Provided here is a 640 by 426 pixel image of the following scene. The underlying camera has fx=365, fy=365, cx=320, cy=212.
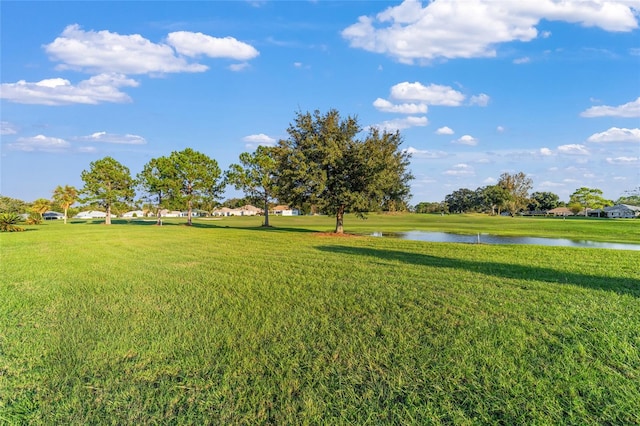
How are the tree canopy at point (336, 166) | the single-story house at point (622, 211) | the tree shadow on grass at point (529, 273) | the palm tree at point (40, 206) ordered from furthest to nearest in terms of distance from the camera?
the single-story house at point (622, 211), the palm tree at point (40, 206), the tree canopy at point (336, 166), the tree shadow on grass at point (529, 273)

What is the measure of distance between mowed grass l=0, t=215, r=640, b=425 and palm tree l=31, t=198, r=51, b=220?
193 ft

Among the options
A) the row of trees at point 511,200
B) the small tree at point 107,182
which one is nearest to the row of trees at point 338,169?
the small tree at point 107,182

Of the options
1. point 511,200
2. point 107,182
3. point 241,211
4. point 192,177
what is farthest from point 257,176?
point 241,211

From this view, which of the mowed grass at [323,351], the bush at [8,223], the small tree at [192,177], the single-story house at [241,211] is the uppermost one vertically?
the small tree at [192,177]

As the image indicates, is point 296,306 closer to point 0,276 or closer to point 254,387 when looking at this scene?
point 254,387

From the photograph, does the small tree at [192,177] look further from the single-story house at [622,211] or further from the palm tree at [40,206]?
the single-story house at [622,211]

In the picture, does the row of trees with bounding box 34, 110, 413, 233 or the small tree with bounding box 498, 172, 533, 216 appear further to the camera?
the small tree with bounding box 498, 172, 533, 216

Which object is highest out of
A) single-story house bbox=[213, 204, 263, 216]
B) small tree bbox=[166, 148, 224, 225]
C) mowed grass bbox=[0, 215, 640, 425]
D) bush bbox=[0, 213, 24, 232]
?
small tree bbox=[166, 148, 224, 225]

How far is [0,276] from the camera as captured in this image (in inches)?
388

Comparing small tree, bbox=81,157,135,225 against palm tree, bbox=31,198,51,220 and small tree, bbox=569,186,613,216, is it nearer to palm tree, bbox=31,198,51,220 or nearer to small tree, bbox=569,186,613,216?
palm tree, bbox=31,198,51,220

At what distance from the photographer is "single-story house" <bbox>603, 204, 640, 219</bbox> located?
86.2 m

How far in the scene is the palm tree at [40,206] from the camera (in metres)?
55.5

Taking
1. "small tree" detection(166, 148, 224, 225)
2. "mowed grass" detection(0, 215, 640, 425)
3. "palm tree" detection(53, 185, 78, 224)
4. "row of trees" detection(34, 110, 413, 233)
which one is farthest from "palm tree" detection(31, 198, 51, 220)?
"mowed grass" detection(0, 215, 640, 425)

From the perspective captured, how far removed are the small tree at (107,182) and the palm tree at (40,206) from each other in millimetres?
9302
